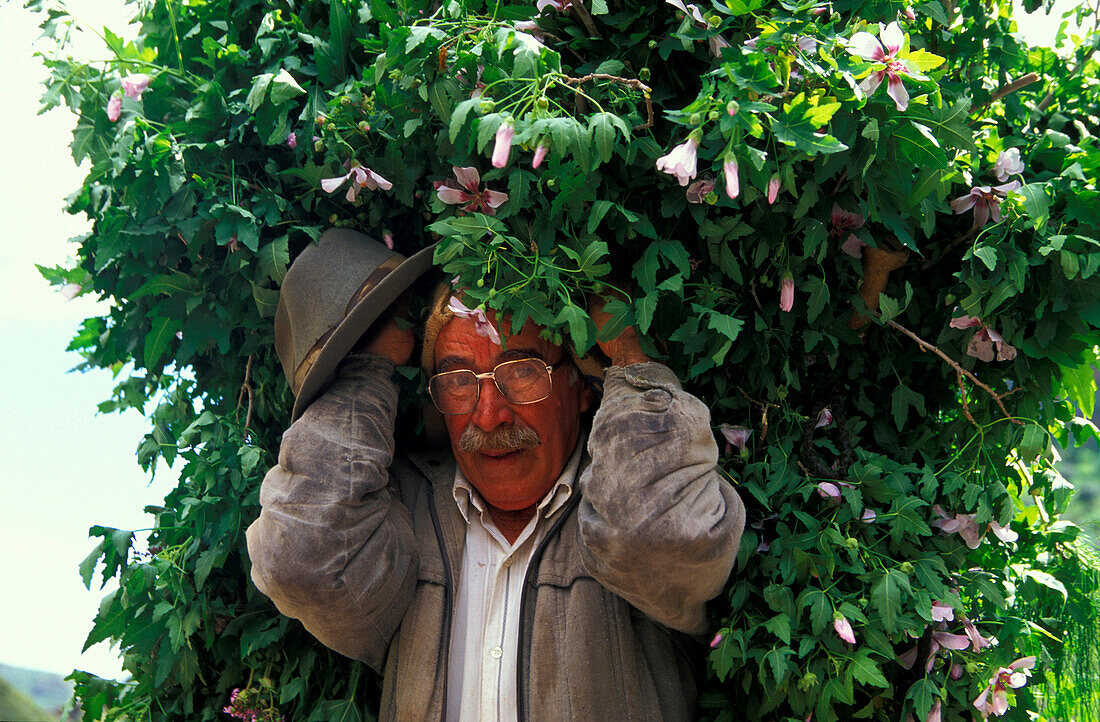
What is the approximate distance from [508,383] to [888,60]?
115 cm

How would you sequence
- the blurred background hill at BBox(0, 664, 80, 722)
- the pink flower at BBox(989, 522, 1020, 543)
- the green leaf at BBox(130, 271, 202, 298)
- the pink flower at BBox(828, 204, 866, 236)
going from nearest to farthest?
the blurred background hill at BBox(0, 664, 80, 722) → the pink flower at BBox(828, 204, 866, 236) → the pink flower at BBox(989, 522, 1020, 543) → the green leaf at BBox(130, 271, 202, 298)

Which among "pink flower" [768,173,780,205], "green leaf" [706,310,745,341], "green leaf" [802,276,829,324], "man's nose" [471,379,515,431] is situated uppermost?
"pink flower" [768,173,780,205]

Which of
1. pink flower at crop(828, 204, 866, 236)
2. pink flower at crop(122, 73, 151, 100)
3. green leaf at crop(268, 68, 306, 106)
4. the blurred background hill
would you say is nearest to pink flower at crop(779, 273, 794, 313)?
pink flower at crop(828, 204, 866, 236)

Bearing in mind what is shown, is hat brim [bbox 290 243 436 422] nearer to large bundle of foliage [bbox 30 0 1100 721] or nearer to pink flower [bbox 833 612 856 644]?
large bundle of foliage [bbox 30 0 1100 721]

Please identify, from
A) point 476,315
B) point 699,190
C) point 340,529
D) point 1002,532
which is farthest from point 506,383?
point 1002,532

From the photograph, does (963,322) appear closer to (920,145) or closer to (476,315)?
(920,145)

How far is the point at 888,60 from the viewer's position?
183 centimetres

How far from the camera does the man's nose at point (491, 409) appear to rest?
2.39 metres

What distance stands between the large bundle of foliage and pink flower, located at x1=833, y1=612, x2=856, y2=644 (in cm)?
1

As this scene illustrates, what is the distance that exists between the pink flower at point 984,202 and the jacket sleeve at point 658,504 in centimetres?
79

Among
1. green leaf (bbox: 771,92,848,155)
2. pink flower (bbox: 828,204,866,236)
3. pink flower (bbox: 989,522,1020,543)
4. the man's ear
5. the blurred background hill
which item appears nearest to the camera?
green leaf (bbox: 771,92,848,155)

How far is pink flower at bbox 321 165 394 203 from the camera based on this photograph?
2.29m

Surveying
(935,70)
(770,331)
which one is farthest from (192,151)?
(935,70)

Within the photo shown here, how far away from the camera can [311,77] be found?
2.45 m
